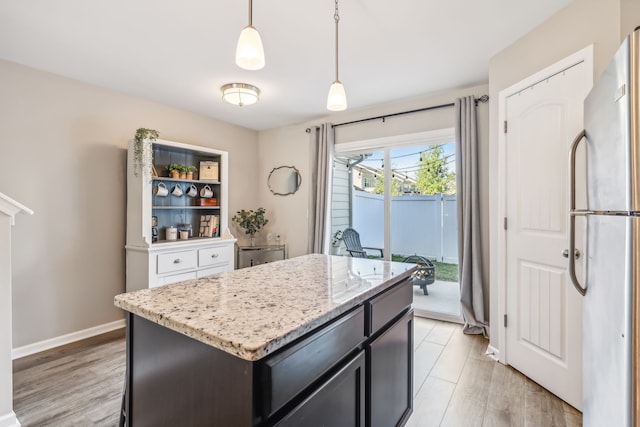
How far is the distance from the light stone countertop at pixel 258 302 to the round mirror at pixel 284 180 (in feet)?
9.47

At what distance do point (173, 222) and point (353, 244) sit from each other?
89.4 inches

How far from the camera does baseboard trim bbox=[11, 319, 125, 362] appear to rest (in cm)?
260

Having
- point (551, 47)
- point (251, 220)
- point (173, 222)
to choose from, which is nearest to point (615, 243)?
point (551, 47)

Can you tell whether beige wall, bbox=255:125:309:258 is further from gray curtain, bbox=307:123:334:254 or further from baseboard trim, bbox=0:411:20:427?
baseboard trim, bbox=0:411:20:427

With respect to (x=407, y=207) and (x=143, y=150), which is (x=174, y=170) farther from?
(x=407, y=207)

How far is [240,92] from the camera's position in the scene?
3043 mm

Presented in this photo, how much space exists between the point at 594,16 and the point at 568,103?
→ 1.59ft

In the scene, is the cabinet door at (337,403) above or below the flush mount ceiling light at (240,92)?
below

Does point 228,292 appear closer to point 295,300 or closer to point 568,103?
point 295,300

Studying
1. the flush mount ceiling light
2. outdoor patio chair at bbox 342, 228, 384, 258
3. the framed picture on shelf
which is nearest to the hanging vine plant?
the framed picture on shelf

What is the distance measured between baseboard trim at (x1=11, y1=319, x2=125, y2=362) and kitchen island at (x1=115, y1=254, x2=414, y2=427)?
2291mm

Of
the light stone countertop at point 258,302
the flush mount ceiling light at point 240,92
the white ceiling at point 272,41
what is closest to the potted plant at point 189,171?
the white ceiling at point 272,41

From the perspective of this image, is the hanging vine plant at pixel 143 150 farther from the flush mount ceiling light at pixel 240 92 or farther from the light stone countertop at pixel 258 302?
the light stone countertop at pixel 258 302

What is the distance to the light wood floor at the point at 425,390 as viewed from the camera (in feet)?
5.97
